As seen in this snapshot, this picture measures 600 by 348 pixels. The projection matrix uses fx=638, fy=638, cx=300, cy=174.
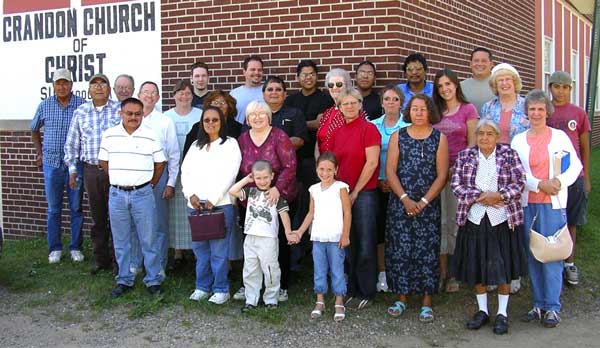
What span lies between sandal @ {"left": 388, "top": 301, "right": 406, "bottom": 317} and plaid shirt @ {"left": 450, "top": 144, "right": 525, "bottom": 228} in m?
0.90

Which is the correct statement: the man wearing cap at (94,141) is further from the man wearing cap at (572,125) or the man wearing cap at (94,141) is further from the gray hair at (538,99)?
the man wearing cap at (572,125)

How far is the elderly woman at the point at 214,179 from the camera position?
5422 mm

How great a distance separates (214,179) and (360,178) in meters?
Result: 1.24

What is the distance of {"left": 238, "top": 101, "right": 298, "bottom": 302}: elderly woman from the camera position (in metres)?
5.34

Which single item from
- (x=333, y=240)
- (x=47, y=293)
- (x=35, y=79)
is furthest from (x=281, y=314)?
(x=35, y=79)

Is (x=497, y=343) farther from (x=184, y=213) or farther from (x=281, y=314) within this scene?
(x=184, y=213)

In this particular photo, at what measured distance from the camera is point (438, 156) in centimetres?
504

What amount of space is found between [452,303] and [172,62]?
4.25 metres

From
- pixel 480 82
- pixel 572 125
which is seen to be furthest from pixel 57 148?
pixel 572 125

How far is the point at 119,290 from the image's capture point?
5.95 meters

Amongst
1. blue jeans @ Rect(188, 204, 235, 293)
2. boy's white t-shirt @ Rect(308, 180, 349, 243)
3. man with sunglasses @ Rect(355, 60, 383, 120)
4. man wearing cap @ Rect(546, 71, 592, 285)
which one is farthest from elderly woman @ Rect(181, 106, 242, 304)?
man wearing cap @ Rect(546, 71, 592, 285)

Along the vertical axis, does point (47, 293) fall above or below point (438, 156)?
below

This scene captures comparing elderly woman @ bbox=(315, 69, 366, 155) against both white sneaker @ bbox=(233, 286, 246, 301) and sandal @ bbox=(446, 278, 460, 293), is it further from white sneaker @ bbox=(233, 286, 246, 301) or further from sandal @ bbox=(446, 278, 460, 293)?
sandal @ bbox=(446, 278, 460, 293)

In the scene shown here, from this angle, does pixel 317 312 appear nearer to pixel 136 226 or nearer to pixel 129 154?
pixel 136 226
